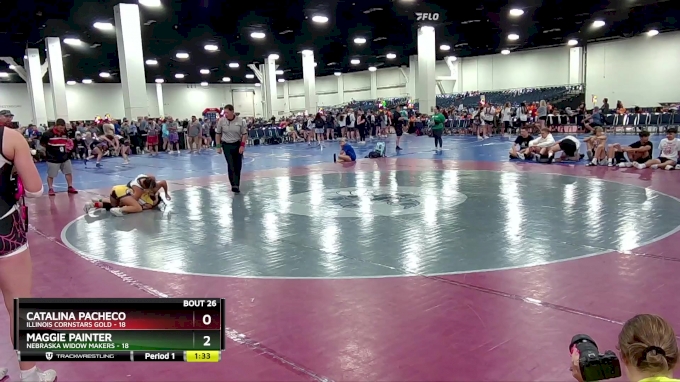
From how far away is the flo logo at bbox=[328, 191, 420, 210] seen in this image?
9.27 metres

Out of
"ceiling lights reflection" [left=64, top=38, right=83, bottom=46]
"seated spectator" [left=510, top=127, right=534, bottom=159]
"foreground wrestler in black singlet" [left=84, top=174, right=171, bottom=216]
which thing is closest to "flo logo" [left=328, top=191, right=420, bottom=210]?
"foreground wrestler in black singlet" [left=84, top=174, right=171, bottom=216]

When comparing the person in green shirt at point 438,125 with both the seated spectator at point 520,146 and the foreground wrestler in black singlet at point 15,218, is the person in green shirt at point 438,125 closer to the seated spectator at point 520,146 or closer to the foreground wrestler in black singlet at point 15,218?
the seated spectator at point 520,146

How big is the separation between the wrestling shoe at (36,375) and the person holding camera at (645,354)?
3.09 m

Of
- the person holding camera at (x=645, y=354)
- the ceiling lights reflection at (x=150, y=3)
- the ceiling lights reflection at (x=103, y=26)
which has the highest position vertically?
the ceiling lights reflection at (x=103, y=26)

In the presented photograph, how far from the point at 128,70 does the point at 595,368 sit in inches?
873

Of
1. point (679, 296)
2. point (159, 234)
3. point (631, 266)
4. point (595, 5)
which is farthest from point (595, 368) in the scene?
point (595, 5)

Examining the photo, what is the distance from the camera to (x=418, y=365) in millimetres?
3477

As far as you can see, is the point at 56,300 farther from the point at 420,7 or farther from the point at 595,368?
the point at 420,7

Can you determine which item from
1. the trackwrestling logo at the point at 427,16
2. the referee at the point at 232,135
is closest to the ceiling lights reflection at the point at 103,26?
the trackwrestling logo at the point at 427,16

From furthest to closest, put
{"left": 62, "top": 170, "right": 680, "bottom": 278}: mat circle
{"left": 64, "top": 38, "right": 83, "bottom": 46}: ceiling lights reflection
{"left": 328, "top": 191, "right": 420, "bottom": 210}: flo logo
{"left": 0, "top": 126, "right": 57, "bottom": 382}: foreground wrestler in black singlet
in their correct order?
{"left": 64, "top": 38, "right": 83, "bottom": 46}: ceiling lights reflection → {"left": 328, "top": 191, "right": 420, "bottom": 210}: flo logo → {"left": 62, "top": 170, "right": 680, "bottom": 278}: mat circle → {"left": 0, "top": 126, "right": 57, "bottom": 382}: foreground wrestler in black singlet

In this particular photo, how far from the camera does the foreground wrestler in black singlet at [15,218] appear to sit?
10.4ft

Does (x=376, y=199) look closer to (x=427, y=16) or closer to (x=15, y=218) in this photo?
(x=15, y=218)
